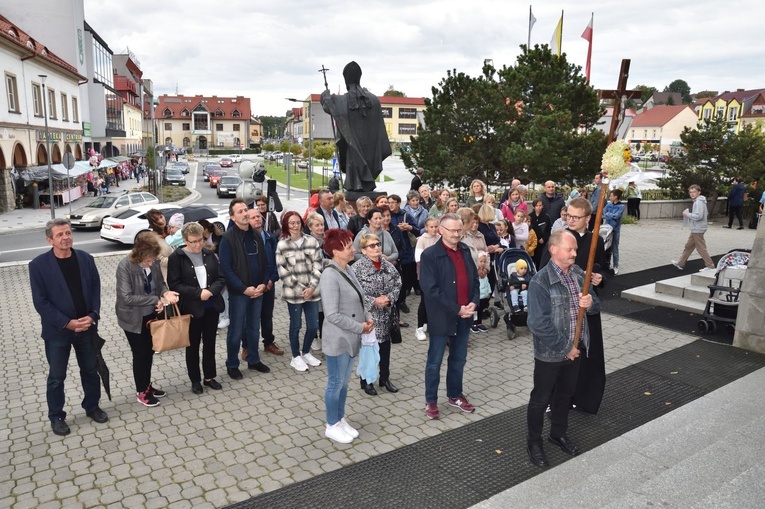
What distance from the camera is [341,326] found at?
480 cm

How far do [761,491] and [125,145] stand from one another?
6609 centimetres

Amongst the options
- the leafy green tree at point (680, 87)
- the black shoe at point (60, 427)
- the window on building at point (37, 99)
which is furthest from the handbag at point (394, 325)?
the leafy green tree at point (680, 87)

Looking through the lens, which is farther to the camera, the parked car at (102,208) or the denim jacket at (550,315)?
the parked car at (102,208)

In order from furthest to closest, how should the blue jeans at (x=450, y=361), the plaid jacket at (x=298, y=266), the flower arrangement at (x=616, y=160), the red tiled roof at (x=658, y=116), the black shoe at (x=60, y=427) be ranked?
1. the red tiled roof at (x=658, y=116)
2. the plaid jacket at (x=298, y=266)
3. the blue jeans at (x=450, y=361)
4. the black shoe at (x=60, y=427)
5. the flower arrangement at (x=616, y=160)

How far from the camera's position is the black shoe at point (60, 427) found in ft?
17.0

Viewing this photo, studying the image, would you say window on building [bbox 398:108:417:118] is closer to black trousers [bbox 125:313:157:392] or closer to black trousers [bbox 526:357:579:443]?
black trousers [bbox 125:313:157:392]

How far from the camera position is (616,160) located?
459cm

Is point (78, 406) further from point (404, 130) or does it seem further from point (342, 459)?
point (404, 130)

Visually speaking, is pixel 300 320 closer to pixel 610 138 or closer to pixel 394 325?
pixel 394 325

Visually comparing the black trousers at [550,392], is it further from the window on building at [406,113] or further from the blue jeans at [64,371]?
the window on building at [406,113]

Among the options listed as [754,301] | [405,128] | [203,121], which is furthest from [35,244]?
[203,121]

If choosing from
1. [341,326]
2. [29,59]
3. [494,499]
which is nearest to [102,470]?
[341,326]

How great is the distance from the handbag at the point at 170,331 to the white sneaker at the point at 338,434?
5.79 ft

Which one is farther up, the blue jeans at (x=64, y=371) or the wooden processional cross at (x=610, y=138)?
the wooden processional cross at (x=610, y=138)
